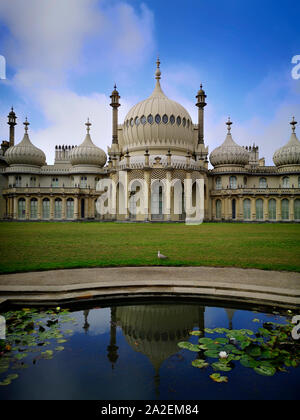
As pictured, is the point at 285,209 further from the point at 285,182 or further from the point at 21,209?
the point at 21,209

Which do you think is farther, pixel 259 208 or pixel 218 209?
pixel 218 209

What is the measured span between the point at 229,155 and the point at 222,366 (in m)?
49.4

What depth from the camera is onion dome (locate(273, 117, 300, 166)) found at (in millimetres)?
49062

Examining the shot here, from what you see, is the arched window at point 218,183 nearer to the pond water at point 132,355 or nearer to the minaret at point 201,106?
the minaret at point 201,106

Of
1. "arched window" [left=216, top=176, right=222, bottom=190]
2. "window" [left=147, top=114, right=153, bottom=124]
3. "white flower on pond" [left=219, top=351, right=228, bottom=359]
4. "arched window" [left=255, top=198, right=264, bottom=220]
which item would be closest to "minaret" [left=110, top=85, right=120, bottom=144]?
"window" [left=147, top=114, right=153, bottom=124]

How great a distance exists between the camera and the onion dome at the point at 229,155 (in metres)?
50.8

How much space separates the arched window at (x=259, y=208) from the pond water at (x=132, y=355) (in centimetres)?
4272

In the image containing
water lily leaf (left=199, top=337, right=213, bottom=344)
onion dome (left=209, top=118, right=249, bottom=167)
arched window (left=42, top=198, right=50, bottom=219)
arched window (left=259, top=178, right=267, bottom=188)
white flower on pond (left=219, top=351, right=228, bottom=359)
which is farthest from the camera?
arched window (left=259, top=178, right=267, bottom=188)

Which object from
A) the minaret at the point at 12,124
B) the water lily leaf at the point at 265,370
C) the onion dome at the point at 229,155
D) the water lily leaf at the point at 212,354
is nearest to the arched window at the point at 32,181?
the minaret at the point at 12,124

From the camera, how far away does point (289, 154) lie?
49.2 metres

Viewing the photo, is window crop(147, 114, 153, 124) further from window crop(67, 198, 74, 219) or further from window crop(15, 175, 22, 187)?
window crop(15, 175, 22, 187)

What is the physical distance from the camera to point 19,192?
4841cm

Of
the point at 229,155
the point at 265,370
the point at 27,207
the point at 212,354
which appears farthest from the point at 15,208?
the point at 265,370

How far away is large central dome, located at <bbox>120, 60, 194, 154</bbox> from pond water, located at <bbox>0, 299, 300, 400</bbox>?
140 feet
